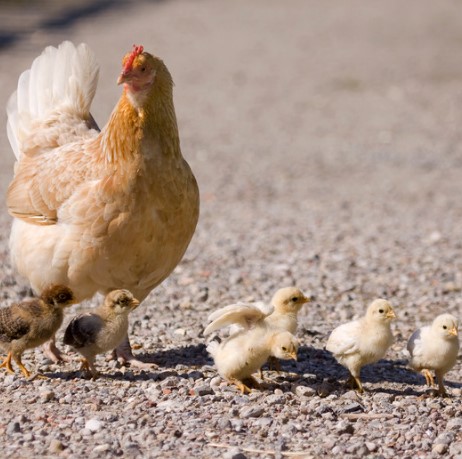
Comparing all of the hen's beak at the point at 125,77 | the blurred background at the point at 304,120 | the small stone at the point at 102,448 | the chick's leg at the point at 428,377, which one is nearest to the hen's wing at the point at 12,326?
the small stone at the point at 102,448

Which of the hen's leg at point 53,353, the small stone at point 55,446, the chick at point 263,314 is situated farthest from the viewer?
the hen's leg at point 53,353

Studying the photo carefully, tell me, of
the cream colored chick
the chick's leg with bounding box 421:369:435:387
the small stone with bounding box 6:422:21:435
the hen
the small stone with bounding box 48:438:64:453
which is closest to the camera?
the small stone with bounding box 48:438:64:453

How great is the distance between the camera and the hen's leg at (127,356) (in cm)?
588

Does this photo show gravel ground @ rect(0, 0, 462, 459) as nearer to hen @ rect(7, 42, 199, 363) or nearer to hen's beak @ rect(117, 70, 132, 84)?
hen @ rect(7, 42, 199, 363)

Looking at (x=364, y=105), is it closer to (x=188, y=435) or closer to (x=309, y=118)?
(x=309, y=118)

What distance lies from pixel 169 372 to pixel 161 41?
1892 cm

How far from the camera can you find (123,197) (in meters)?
5.42

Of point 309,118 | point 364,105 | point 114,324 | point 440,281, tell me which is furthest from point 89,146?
point 364,105

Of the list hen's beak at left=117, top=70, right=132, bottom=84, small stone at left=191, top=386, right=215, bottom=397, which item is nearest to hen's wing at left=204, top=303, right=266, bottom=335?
small stone at left=191, top=386, right=215, bottom=397

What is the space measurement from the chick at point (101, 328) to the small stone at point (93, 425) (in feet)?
2.34

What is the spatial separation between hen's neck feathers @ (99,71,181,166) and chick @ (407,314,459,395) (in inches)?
73.5

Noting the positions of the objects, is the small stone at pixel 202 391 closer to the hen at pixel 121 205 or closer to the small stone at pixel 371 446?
the hen at pixel 121 205

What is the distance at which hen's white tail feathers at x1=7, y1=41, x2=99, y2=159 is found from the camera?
694cm

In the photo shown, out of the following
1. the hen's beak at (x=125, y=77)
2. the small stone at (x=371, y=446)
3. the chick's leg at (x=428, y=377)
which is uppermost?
the hen's beak at (x=125, y=77)
